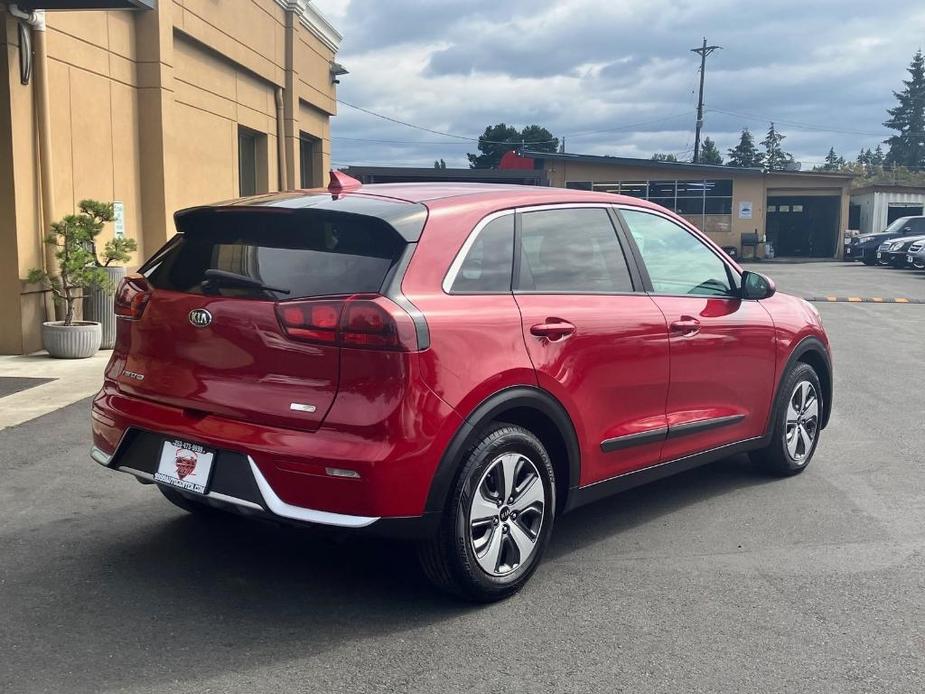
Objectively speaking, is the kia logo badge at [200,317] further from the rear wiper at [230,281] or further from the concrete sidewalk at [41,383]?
the concrete sidewalk at [41,383]

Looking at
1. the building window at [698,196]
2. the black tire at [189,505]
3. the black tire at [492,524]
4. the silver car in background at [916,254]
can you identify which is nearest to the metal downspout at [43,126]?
the black tire at [189,505]

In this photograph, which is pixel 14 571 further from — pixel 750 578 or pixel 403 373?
pixel 750 578

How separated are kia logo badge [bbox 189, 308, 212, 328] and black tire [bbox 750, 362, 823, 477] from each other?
3439 millimetres

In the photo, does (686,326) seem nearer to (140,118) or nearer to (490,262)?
(490,262)

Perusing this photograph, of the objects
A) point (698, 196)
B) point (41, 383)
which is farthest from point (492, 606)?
point (698, 196)

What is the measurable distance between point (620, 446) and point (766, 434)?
1575mm

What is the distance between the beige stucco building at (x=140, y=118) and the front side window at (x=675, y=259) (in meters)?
7.55

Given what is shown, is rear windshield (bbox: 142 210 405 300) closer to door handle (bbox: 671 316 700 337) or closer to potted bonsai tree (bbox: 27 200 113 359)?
door handle (bbox: 671 316 700 337)

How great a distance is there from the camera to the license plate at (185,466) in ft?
12.3

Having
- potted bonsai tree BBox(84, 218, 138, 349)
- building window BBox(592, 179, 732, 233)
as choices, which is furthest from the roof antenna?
building window BBox(592, 179, 732, 233)

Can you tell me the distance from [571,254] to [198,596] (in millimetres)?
2186

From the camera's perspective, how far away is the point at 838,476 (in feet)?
19.9

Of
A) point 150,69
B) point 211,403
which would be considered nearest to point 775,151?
point 150,69

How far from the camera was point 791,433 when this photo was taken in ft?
19.7
